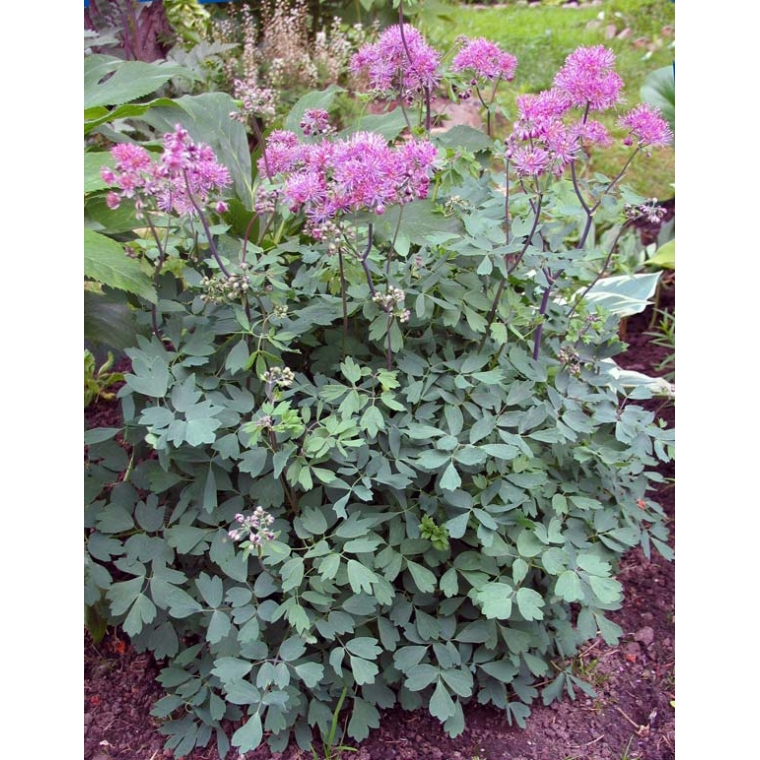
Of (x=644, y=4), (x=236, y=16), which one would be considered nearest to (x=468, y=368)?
(x=236, y=16)

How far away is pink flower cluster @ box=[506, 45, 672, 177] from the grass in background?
247 centimetres

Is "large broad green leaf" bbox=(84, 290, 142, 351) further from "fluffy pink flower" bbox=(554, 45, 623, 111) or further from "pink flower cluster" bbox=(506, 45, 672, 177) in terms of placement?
"fluffy pink flower" bbox=(554, 45, 623, 111)

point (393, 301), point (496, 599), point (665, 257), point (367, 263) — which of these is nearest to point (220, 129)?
point (367, 263)

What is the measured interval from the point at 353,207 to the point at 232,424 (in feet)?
1.35

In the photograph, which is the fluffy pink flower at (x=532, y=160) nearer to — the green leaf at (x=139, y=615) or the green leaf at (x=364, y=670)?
the green leaf at (x=364, y=670)

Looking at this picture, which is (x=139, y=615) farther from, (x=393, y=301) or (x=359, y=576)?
(x=393, y=301)

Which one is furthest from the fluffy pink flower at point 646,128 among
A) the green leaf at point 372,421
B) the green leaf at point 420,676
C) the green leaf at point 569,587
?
→ the green leaf at point 420,676

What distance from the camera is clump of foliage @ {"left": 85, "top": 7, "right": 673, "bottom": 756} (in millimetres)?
1341

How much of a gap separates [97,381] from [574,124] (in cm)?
137

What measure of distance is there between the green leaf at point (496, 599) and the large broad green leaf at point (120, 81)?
116 centimetres

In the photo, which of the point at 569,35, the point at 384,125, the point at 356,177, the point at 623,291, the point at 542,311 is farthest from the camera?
the point at 569,35

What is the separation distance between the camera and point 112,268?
140cm

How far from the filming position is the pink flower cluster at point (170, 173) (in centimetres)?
119

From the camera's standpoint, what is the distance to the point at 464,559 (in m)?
1.47
